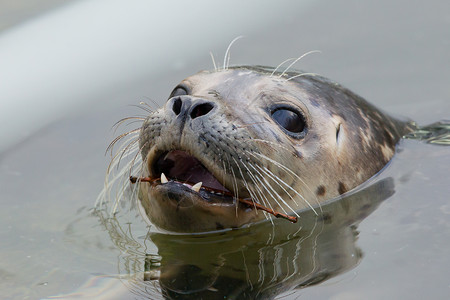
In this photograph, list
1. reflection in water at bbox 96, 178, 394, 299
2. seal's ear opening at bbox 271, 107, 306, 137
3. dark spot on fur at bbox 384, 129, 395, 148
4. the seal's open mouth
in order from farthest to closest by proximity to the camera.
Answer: dark spot on fur at bbox 384, 129, 395, 148, seal's ear opening at bbox 271, 107, 306, 137, the seal's open mouth, reflection in water at bbox 96, 178, 394, 299

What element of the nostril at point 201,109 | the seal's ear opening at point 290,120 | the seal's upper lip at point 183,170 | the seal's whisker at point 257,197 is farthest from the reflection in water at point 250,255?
the nostril at point 201,109

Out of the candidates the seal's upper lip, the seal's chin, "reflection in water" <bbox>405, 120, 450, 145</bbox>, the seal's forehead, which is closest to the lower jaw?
the seal's chin

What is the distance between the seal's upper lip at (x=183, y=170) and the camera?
394cm

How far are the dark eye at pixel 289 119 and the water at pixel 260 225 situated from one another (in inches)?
17.4

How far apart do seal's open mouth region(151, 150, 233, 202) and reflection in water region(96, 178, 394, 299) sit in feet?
0.79

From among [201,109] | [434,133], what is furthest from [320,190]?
[434,133]

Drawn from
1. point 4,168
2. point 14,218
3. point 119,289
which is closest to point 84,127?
point 4,168

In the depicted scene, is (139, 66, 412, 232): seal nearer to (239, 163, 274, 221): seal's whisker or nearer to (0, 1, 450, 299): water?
(239, 163, 274, 221): seal's whisker

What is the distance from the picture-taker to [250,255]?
3.81 metres

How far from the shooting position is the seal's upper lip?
3941mm

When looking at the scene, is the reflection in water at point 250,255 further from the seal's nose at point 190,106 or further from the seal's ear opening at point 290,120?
the seal's nose at point 190,106

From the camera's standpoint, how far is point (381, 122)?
4902 millimetres

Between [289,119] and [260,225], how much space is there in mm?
530

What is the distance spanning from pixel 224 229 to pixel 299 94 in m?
0.82
